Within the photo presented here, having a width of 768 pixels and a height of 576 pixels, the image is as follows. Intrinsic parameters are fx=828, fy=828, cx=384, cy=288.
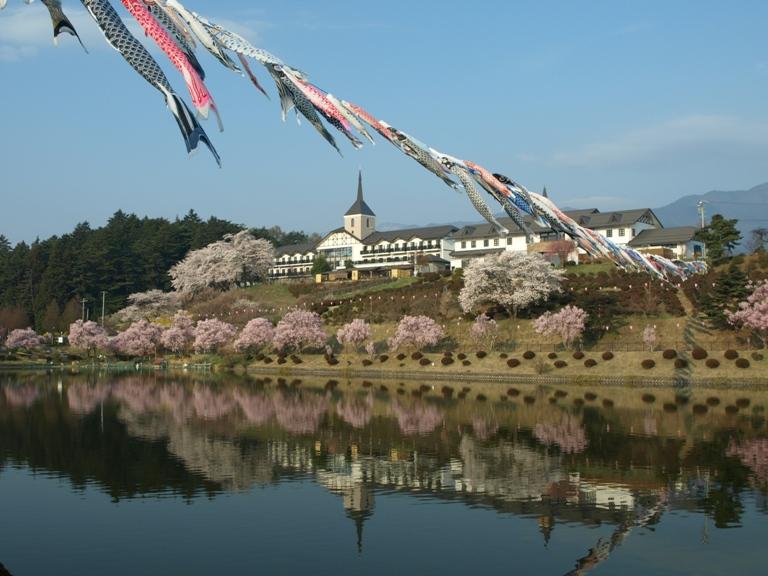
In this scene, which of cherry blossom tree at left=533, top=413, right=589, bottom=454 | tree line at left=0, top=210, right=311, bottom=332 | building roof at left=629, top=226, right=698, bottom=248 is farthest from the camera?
tree line at left=0, top=210, right=311, bottom=332

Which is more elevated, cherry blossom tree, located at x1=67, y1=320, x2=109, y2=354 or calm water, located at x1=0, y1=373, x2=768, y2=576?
cherry blossom tree, located at x1=67, y1=320, x2=109, y2=354

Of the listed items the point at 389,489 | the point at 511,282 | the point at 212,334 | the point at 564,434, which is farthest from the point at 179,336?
the point at 389,489

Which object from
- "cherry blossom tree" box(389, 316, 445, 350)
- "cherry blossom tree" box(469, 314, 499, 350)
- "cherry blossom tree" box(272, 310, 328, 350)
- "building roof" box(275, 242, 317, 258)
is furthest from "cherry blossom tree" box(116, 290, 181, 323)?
"cherry blossom tree" box(469, 314, 499, 350)

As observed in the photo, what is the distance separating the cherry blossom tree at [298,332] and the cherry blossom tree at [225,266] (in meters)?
31.5

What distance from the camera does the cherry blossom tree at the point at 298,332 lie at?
2517 inches

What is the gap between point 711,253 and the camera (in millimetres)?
70250

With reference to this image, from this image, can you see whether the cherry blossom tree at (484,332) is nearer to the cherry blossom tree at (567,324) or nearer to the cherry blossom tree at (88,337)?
the cherry blossom tree at (567,324)

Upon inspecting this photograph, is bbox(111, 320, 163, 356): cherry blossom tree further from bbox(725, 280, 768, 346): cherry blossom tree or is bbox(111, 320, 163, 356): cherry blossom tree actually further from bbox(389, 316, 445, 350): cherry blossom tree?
bbox(725, 280, 768, 346): cherry blossom tree

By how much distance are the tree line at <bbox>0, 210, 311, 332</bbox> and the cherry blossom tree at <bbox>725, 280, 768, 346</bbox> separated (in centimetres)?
7064

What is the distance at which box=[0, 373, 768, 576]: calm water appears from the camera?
15.0 metres

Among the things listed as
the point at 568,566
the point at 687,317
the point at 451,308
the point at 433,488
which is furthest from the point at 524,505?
the point at 451,308

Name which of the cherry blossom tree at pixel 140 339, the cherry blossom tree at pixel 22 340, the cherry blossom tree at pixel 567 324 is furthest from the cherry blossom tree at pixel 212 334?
the cherry blossom tree at pixel 567 324

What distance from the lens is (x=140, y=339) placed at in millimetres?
74438

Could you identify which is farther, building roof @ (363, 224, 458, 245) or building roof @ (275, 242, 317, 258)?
building roof @ (275, 242, 317, 258)
